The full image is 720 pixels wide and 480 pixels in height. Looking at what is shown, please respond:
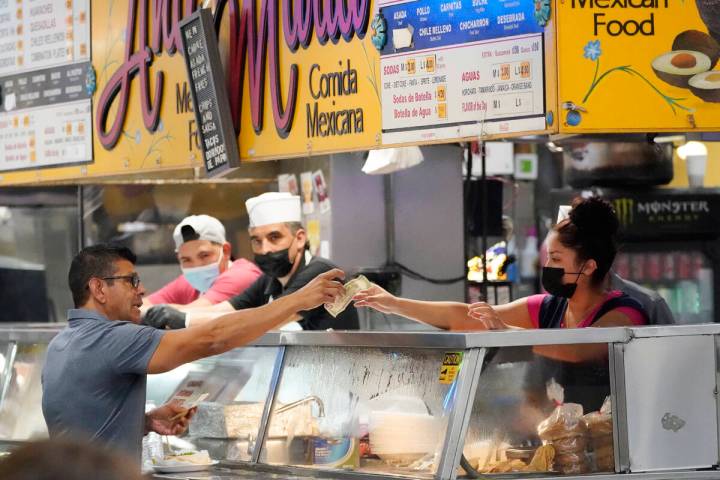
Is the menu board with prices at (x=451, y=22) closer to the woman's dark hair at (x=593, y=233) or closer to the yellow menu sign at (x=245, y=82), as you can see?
the yellow menu sign at (x=245, y=82)

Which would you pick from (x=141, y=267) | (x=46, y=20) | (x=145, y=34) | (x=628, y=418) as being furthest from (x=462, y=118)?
(x=141, y=267)

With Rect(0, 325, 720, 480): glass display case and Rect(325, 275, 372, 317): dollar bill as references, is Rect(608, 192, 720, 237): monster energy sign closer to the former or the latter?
Rect(0, 325, 720, 480): glass display case

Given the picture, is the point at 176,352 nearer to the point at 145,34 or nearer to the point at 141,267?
the point at 145,34

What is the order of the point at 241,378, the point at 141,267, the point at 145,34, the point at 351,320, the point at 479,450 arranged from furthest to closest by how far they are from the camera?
the point at 141,267 < the point at 145,34 < the point at 351,320 < the point at 241,378 < the point at 479,450

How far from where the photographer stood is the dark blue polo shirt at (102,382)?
13.7 feet

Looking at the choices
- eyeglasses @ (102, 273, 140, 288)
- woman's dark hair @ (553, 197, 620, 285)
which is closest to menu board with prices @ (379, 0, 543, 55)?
woman's dark hair @ (553, 197, 620, 285)

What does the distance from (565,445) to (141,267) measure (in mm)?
5596

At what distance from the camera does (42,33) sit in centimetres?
734

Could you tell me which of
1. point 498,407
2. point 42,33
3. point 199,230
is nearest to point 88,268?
point 498,407

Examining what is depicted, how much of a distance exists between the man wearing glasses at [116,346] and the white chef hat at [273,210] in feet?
5.79

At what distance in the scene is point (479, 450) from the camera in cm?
409

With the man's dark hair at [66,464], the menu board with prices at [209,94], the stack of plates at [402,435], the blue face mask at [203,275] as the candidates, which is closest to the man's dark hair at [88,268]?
the stack of plates at [402,435]

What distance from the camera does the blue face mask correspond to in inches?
293

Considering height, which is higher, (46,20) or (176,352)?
(46,20)
